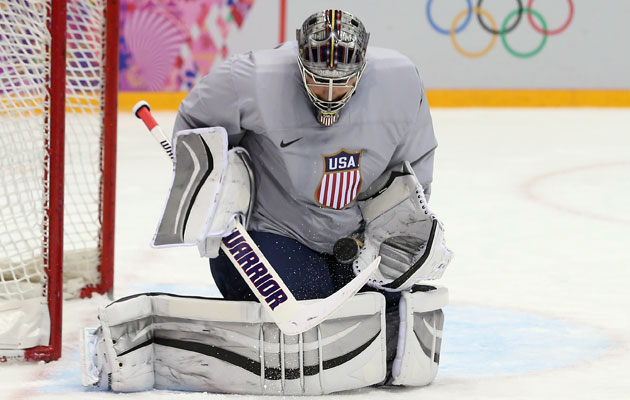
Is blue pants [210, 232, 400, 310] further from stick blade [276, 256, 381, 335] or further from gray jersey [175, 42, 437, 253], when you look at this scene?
stick blade [276, 256, 381, 335]

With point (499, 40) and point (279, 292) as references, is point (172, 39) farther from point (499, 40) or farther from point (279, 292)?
point (279, 292)

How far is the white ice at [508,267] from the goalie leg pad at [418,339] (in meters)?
0.03

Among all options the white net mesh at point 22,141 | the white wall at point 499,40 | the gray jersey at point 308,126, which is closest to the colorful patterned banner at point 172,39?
the white wall at point 499,40

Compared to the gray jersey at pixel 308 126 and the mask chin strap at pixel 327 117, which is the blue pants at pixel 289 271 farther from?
the mask chin strap at pixel 327 117

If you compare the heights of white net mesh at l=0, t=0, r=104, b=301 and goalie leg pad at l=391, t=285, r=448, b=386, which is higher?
white net mesh at l=0, t=0, r=104, b=301

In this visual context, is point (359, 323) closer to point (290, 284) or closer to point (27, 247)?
point (290, 284)

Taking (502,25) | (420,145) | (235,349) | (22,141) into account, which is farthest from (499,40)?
(235,349)

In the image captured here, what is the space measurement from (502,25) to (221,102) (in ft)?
18.5

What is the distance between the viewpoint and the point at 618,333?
285 centimetres

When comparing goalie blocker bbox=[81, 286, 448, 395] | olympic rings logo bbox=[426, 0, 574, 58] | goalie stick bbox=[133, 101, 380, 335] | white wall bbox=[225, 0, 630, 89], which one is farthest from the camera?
olympic rings logo bbox=[426, 0, 574, 58]

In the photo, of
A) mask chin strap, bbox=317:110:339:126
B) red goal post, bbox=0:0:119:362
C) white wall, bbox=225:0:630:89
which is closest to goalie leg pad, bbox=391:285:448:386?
mask chin strap, bbox=317:110:339:126

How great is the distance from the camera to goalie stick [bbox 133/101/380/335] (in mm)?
2150

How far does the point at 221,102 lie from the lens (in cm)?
234

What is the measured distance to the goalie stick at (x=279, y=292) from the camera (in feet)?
7.06
